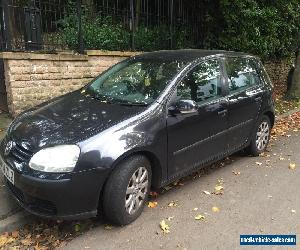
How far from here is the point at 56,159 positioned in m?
3.57

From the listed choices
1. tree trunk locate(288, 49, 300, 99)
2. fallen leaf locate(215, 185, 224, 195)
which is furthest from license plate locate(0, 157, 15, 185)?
tree trunk locate(288, 49, 300, 99)

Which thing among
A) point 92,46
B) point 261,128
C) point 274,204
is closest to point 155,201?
point 274,204

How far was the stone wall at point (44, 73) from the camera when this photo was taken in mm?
6543

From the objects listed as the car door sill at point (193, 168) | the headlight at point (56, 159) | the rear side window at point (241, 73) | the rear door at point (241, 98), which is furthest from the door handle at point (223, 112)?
the headlight at point (56, 159)

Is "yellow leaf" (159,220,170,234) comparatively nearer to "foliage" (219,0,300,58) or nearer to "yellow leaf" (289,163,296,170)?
"yellow leaf" (289,163,296,170)

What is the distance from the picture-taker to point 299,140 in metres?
7.39

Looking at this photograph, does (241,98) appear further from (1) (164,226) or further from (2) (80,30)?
(2) (80,30)

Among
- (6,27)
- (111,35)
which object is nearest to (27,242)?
(6,27)

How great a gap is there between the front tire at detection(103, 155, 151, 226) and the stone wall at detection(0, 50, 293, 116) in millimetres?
3382

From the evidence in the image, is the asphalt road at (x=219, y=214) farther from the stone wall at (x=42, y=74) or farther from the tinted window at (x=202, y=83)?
the stone wall at (x=42, y=74)

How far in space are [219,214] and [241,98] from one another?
181 cm

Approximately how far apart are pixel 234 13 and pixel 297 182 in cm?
611

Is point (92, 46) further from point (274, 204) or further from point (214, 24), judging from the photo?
point (274, 204)

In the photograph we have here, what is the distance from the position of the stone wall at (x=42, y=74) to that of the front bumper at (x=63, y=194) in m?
3.23
